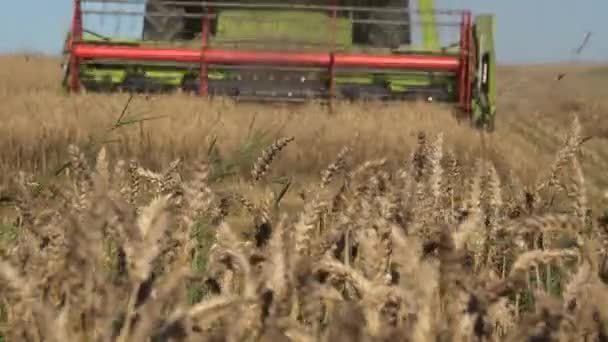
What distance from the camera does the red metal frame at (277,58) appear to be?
34.0ft

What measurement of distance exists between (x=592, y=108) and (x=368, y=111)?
18.0m

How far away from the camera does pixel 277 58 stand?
1059 cm

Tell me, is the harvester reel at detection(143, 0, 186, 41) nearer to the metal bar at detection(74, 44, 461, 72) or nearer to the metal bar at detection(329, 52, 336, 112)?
the metal bar at detection(74, 44, 461, 72)

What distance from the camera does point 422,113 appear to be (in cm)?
966

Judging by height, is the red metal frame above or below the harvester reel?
below

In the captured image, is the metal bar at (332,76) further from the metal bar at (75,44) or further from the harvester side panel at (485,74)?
the metal bar at (75,44)

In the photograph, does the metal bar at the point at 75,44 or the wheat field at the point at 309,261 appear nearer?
the wheat field at the point at 309,261

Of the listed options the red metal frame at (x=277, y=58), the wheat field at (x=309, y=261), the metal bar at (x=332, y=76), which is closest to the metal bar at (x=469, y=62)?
the red metal frame at (x=277, y=58)

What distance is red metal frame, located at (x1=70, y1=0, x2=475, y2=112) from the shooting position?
10.4 metres

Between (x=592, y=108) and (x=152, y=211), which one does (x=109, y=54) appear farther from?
(x=592, y=108)

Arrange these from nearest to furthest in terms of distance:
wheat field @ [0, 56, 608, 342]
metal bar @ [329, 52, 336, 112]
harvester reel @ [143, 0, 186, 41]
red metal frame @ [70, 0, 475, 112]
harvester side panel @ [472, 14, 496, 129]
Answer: wheat field @ [0, 56, 608, 342] → metal bar @ [329, 52, 336, 112] → red metal frame @ [70, 0, 475, 112] → harvester side panel @ [472, 14, 496, 129] → harvester reel @ [143, 0, 186, 41]

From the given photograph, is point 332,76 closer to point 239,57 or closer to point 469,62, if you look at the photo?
point 239,57

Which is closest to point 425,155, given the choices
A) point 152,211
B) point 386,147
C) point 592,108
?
Answer: point 152,211

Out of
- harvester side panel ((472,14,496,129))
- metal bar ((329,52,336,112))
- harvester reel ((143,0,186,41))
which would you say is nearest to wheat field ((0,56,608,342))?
metal bar ((329,52,336,112))
